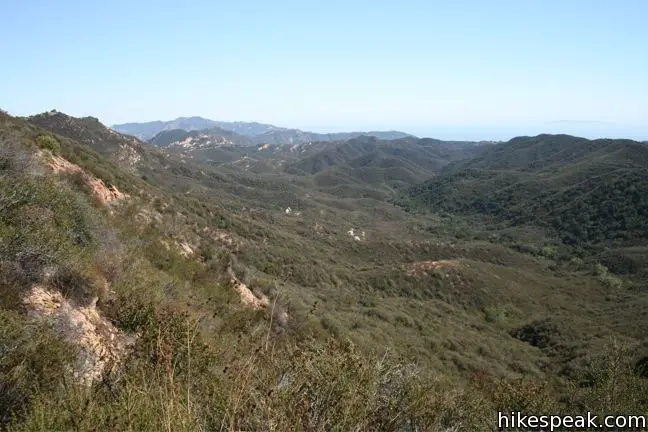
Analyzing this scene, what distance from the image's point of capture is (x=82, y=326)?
6082 mm

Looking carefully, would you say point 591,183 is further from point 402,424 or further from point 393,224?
point 402,424

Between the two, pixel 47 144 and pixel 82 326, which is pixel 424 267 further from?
pixel 82 326

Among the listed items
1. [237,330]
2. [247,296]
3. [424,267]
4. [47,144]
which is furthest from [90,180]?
[424,267]

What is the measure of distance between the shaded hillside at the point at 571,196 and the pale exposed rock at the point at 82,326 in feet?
326

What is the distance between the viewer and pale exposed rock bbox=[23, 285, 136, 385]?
5.29m

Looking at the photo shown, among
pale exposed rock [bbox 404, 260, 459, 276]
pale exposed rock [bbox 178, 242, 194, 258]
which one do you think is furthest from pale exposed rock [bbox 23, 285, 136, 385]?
pale exposed rock [bbox 404, 260, 459, 276]

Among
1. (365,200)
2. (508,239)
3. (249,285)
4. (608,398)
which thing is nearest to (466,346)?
(608,398)

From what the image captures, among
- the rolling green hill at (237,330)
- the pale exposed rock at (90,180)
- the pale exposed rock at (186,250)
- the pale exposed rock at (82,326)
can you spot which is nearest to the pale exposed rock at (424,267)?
the rolling green hill at (237,330)

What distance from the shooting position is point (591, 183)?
350 ft

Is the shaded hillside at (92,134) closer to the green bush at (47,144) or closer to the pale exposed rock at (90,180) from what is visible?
the green bush at (47,144)

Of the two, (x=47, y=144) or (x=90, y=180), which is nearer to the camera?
(x=90, y=180)

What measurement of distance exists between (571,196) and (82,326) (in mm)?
121033

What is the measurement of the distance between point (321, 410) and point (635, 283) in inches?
2917

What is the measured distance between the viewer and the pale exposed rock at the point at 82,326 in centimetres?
529
